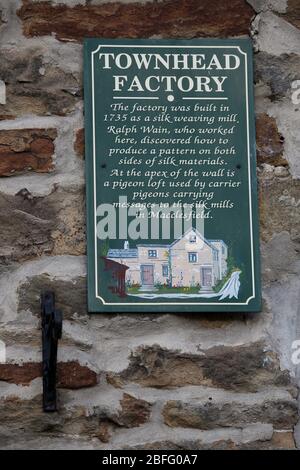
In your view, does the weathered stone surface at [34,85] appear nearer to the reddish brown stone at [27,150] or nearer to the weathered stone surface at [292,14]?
the reddish brown stone at [27,150]

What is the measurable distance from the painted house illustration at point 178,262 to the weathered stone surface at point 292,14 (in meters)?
0.56

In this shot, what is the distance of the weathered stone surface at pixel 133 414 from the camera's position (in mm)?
2590

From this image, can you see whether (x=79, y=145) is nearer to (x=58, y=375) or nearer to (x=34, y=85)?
(x=34, y=85)

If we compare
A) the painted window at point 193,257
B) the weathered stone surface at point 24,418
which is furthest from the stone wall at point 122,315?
the painted window at point 193,257

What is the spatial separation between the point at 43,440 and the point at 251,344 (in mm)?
502

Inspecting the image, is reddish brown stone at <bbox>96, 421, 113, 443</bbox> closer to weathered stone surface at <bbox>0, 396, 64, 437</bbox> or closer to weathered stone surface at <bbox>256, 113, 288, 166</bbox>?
weathered stone surface at <bbox>0, 396, 64, 437</bbox>

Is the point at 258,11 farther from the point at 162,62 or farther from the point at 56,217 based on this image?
the point at 56,217

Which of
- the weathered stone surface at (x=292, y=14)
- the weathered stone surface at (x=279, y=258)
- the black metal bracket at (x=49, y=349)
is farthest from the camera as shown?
the weathered stone surface at (x=292, y=14)

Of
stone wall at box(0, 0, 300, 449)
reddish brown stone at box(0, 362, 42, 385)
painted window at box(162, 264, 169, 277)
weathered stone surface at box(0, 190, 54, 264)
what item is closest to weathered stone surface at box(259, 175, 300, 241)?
stone wall at box(0, 0, 300, 449)

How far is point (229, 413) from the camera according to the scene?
2.61m

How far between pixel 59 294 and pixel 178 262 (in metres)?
0.27

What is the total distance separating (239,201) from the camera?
271 centimetres

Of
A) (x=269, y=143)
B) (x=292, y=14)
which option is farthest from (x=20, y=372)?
(x=292, y=14)

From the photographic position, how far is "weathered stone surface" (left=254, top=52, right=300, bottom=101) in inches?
110
